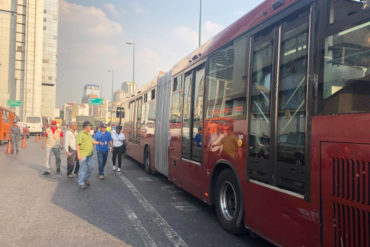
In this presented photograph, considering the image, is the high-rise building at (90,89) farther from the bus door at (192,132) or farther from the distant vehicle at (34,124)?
the bus door at (192,132)

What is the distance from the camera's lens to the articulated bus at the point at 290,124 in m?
2.61

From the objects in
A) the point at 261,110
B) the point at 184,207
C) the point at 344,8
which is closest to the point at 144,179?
the point at 184,207

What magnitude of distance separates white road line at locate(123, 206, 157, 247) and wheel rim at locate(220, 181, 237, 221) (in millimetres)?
1258

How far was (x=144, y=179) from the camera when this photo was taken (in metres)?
9.35

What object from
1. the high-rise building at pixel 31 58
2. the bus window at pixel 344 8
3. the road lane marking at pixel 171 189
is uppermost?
the high-rise building at pixel 31 58

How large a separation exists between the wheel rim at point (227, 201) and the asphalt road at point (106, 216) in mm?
280

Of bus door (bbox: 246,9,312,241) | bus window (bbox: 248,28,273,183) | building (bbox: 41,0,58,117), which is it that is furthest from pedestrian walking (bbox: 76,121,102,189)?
building (bbox: 41,0,58,117)

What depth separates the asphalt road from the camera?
430 cm

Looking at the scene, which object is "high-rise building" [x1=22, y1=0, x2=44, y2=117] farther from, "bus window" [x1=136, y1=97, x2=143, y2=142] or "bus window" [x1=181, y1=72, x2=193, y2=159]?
"bus window" [x1=181, y1=72, x2=193, y2=159]

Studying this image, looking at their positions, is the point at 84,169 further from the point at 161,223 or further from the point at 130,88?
the point at 130,88

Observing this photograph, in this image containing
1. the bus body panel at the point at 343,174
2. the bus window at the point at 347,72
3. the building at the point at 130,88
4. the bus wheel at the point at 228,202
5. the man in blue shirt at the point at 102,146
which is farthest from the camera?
the building at the point at 130,88

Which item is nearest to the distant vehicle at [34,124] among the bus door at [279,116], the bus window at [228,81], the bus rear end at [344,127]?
the bus window at [228,81]

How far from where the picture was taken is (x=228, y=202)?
4844 mm

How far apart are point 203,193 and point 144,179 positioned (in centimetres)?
415
